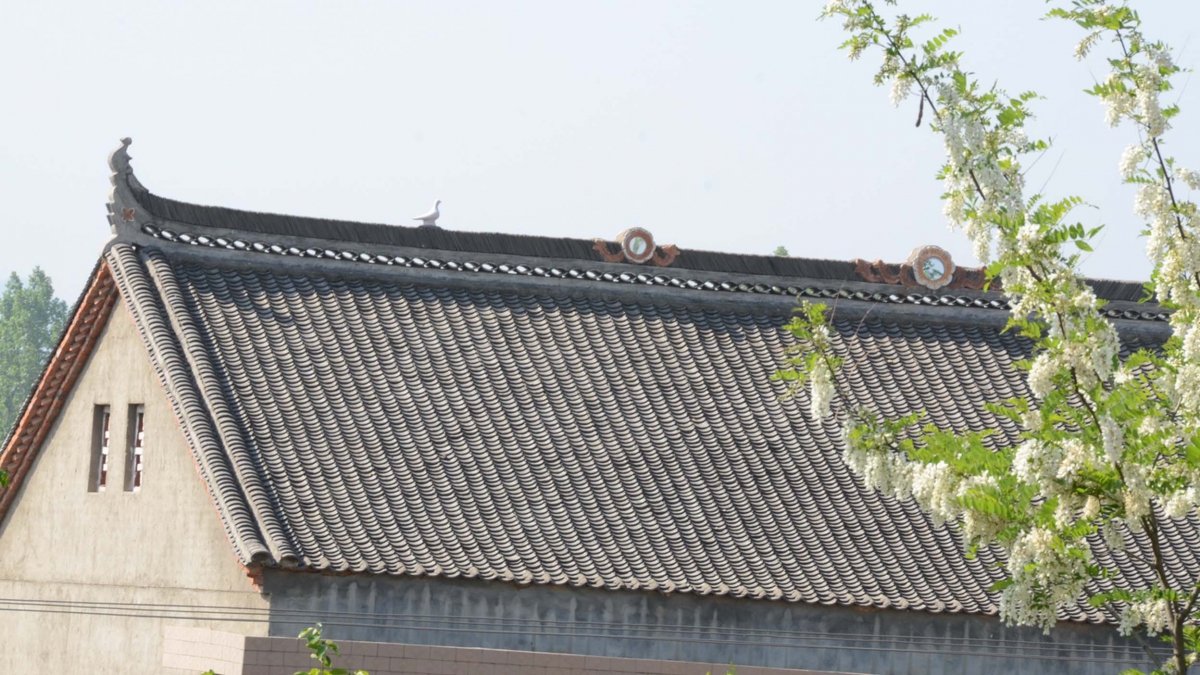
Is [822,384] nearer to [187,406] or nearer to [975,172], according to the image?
A: [975,172]

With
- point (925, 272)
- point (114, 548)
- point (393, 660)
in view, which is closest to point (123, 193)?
point (114, 548)

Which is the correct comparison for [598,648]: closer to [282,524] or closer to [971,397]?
[282,524]

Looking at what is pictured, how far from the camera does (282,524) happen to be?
61.0 feet

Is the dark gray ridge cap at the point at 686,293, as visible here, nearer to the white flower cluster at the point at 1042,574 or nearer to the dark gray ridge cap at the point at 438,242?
the dark gray ridge cap at the point at 438,242

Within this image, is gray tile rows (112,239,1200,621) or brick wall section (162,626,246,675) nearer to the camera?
brick wall section (162,626,246,675)

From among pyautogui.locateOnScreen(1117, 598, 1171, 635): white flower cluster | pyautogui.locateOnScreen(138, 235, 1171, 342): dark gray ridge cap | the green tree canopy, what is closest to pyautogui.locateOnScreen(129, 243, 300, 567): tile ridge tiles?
pyautogui.locateOnScreen(138, 235, 1171, 342): dark gray ridge cap

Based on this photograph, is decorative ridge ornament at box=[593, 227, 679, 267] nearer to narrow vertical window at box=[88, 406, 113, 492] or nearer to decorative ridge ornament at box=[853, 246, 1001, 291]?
decorative ridge ornament at box=[853, 246, 1001, 291]

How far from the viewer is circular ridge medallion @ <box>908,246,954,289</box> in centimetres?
2545

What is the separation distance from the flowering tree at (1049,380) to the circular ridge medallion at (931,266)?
14260mm

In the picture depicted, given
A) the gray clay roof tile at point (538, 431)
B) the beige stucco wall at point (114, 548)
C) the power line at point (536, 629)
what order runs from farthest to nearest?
the beige stucco wall at point (114, 548) < the gray clay roof tile at point (538, 431) < the power line at point (536, 629)

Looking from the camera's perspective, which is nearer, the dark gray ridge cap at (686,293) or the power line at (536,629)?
the power line at (536,629)

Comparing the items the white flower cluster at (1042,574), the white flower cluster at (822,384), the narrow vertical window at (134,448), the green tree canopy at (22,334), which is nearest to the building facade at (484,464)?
the narrow vertical window at (134,448)

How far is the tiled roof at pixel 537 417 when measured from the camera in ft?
63.8

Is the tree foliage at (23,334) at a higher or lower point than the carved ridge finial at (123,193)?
higher
